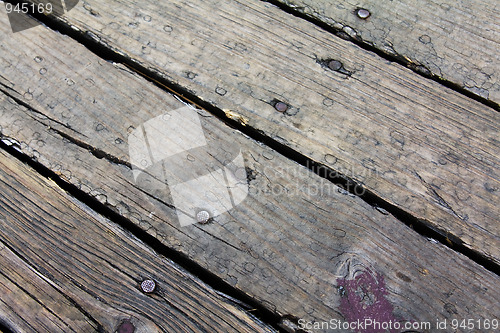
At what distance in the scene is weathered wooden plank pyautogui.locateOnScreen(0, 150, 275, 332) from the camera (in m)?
1.32

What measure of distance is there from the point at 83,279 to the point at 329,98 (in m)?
1.12

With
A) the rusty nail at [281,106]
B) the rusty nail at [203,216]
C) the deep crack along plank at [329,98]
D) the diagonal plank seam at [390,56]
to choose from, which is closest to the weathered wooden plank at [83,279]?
the rusty nail at [203,216]

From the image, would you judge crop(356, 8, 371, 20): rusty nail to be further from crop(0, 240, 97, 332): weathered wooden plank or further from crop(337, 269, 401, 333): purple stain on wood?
crop(0, 240, 97, 332): weathered wooden plank

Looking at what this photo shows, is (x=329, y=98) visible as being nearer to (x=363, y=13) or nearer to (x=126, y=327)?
(x=363, y=13)

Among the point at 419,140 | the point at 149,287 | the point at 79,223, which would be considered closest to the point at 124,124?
the point at 79,223

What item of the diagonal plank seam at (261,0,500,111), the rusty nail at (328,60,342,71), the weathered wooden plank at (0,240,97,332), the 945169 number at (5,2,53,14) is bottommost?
the weathered wooden plank at (0,240,97,332)

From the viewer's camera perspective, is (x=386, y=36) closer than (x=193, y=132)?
No

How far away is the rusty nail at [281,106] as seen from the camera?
159 centimetres

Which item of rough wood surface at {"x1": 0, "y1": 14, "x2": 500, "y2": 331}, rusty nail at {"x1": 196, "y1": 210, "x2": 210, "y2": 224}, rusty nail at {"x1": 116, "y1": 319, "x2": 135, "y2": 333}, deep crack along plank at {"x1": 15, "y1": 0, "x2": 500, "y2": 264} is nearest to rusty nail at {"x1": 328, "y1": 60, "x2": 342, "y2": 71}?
deep crack along plank at {"x1": 15, "y1": 0, "x2": 500, "y2": 264}

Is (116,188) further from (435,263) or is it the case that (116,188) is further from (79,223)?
(435,263)

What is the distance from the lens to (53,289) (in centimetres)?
136

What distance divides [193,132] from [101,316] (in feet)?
2.32

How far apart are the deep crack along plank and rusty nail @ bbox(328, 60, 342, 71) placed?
0.06ft

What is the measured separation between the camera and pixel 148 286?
135 cm
